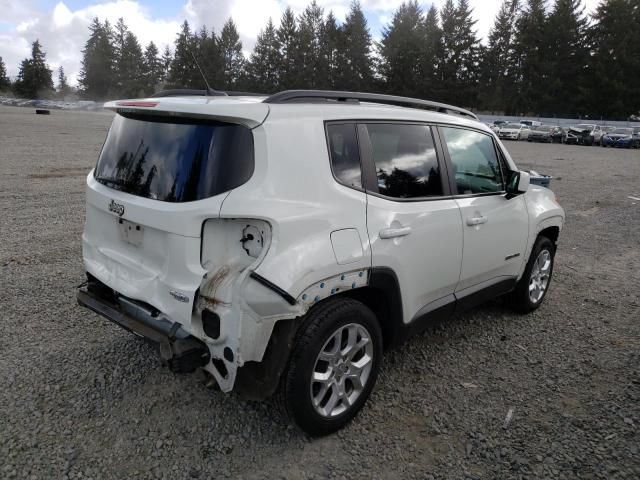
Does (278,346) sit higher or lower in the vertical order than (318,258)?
lower

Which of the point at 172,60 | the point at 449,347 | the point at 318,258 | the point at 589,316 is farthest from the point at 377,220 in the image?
the point at 172,60

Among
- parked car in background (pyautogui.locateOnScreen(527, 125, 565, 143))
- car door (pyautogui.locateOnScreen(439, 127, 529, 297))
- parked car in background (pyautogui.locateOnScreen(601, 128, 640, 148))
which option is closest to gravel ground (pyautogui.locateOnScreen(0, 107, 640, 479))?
car door (pyautogui.locateOnScreen(439, 127, 529, 297))

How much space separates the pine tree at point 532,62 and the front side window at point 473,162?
221 feet

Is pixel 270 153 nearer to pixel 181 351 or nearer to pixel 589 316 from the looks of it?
pixel 181 351

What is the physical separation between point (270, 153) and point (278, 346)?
981 millimetres

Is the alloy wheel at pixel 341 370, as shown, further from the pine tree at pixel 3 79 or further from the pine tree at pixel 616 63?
the pine tree at pixel 3 79

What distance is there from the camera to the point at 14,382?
10.7 feet

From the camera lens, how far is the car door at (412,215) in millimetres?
2938

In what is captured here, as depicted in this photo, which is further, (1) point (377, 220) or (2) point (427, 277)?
(2) point (427, 277)

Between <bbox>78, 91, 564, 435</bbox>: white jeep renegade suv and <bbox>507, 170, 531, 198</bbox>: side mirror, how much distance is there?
0.71 metres

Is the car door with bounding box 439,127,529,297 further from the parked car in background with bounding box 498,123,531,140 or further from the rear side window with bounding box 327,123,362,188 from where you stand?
the parked car in background with bounding box 498,123,531,140

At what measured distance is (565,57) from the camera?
6344 cm

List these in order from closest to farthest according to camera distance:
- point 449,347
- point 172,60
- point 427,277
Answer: point 427,277 → point 449,347 → point 172,60

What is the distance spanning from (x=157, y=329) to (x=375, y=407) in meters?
1.45
